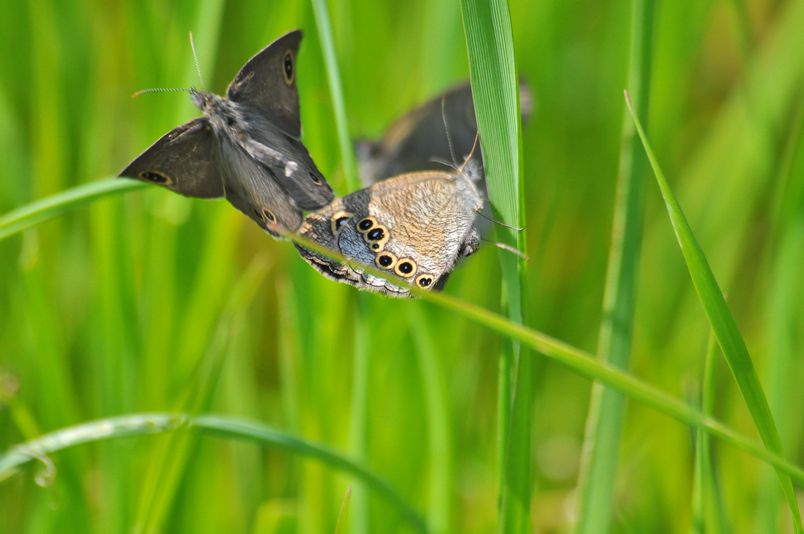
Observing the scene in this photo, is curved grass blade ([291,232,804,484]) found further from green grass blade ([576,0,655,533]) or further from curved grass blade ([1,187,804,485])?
green grass blade ([576,0,655,533])

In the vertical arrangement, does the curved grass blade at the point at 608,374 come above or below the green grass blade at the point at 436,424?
below

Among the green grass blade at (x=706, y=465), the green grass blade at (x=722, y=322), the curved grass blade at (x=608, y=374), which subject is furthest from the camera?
the green grass blade at (x=706, y=465)

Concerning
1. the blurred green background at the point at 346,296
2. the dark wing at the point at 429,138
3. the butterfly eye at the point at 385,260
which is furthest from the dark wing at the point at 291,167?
the blurred green background at the point at 346,296

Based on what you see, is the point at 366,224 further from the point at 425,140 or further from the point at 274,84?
the point at 425,140

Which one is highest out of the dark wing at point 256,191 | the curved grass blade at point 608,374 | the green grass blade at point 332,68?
the green grass blade at point 332,68

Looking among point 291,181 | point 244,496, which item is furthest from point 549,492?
point 291,181

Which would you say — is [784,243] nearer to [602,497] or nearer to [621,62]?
[602,497]

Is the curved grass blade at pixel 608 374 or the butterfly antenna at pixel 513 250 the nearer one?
the curved grass blade at pixel 608 374

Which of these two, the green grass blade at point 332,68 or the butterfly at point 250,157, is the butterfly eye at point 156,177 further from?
the green grass blade at point 332,68
